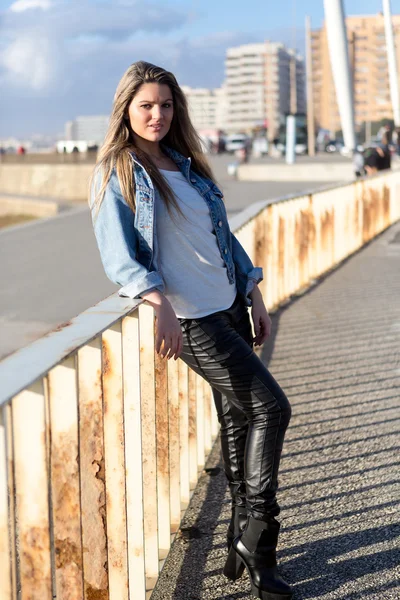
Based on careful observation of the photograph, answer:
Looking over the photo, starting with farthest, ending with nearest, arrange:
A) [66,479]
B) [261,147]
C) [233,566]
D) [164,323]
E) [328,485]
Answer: [261,147], [328,485], [233,566], [164,323], [66,479]

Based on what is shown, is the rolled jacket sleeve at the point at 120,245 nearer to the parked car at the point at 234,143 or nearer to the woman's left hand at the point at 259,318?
the woman's left hand at the point at 259,318

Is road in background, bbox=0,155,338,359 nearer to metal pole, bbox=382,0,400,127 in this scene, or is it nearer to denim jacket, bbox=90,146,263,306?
denim jacket, bbox=90,146,263,306

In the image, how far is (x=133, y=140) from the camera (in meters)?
3.24

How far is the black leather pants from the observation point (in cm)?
310

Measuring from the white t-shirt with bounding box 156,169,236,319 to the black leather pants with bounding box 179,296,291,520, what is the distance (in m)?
0.05

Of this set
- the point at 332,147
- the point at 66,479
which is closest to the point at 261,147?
the point at 332,147

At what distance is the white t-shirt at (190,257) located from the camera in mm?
3113

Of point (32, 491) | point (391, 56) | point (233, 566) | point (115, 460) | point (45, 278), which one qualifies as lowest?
point (45, 278)

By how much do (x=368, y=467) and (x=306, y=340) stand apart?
330cm

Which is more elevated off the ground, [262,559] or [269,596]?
[262,559]

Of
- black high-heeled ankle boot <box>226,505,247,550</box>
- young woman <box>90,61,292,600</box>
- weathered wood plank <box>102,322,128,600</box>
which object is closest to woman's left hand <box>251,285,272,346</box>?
young woman <box>90,61,292,600</box>

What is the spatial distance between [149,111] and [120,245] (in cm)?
53

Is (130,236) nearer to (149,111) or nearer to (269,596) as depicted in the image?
(149,111)

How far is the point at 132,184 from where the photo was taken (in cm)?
300
